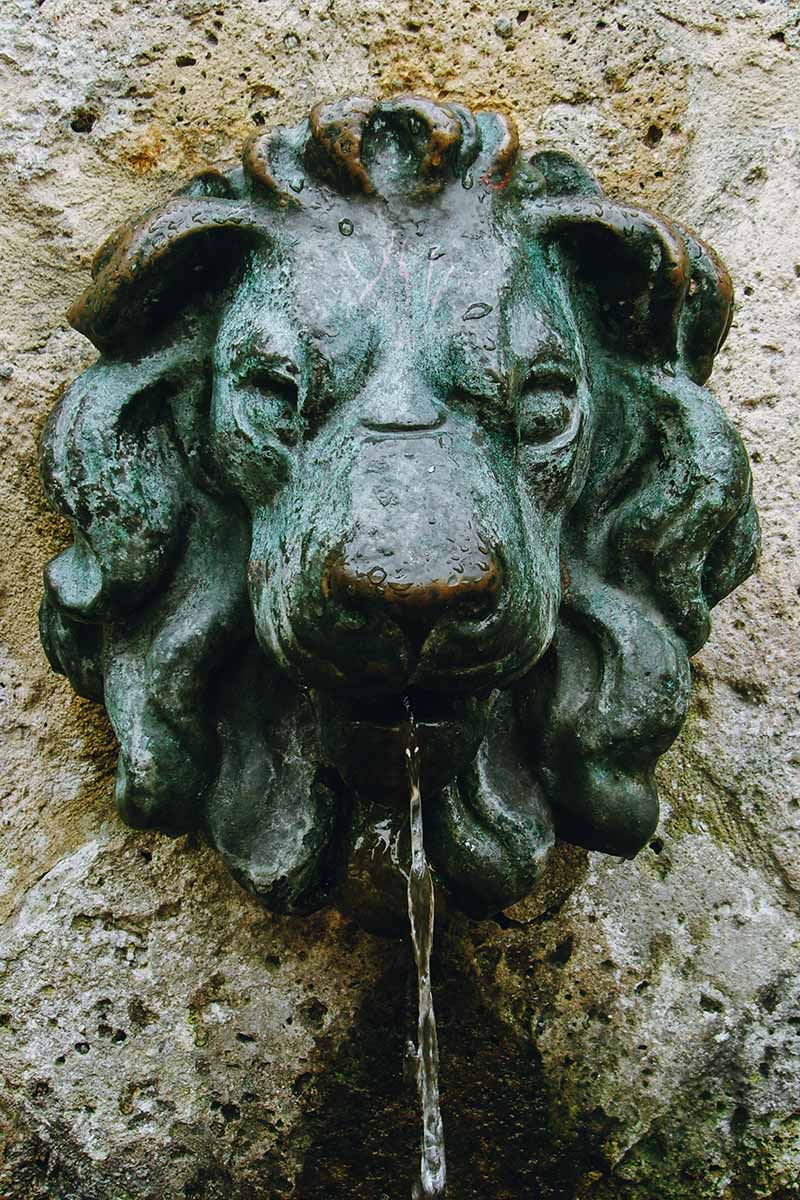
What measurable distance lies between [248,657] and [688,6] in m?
0.67

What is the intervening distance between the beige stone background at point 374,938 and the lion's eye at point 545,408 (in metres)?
0.29


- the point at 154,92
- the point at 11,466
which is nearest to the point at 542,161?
the point at 154,92

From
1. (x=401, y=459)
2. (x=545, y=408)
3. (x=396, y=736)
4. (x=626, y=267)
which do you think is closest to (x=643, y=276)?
(x=626, y=267)

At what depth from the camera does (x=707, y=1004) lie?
1.00 meters

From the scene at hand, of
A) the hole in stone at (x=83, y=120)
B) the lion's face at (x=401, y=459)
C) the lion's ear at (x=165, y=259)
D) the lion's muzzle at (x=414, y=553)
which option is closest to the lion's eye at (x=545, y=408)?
the lion's face at (x=401, y=459)

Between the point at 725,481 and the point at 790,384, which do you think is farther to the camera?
the point at 790,384

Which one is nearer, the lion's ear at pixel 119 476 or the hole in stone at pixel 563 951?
the lion's ear at pixel 119 476

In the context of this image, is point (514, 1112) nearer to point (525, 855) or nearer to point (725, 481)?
point (525, 855)

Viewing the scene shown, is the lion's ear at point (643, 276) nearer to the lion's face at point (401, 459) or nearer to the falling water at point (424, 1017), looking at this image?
the lion's face at point (401, 459)

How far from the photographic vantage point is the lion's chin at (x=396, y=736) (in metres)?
0.76

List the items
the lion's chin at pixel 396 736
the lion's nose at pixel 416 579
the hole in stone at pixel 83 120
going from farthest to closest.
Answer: the hole in stone at pixel 83 120 → the lion's chin at pixel 396 736 → the lion's nose at pixel 416 579

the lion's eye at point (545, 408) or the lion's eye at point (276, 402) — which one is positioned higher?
the lion's eye at point (545, 408)

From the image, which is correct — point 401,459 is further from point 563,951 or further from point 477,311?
point 563,951

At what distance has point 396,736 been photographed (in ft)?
2.52
